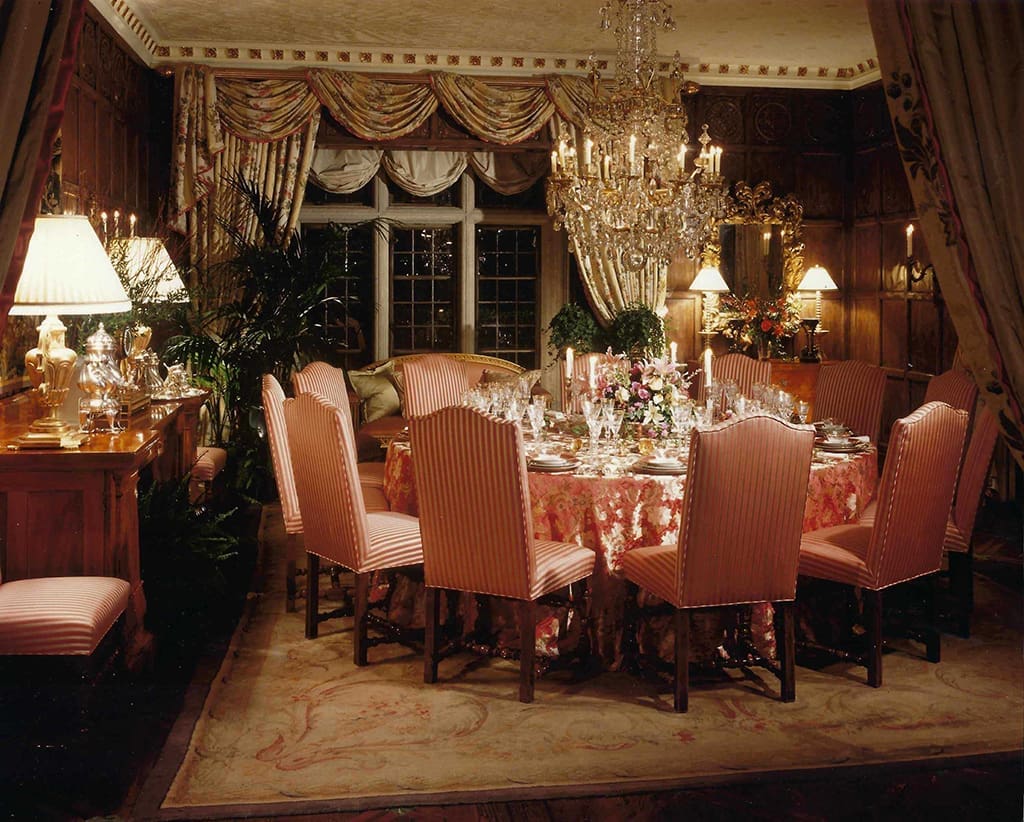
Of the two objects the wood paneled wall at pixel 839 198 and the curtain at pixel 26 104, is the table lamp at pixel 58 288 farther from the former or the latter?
the wood paneled wall at pixel 839 198

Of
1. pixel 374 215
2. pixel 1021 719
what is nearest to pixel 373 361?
pixel 374 215

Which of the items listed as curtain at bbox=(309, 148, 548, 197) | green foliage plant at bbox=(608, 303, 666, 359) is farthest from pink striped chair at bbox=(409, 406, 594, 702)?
curtain at bbox=(309, 148, 548, 197)

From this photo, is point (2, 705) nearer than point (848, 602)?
Yes

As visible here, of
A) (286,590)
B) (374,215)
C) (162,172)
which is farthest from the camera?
(374,215)

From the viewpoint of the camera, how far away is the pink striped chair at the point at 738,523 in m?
3.40

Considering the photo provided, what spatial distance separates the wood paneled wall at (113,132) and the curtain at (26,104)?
12.2ft

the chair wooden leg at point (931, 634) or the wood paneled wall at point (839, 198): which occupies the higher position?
the wood paneled wall at point (839, 198)

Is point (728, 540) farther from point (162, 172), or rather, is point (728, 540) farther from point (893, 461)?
point (162, 172)

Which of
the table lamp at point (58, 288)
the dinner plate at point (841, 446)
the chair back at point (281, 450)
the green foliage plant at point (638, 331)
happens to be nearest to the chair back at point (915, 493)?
the dinner plate at point (841, 446)

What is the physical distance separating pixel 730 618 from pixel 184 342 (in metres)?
4.12

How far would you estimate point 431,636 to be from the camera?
3820 mm

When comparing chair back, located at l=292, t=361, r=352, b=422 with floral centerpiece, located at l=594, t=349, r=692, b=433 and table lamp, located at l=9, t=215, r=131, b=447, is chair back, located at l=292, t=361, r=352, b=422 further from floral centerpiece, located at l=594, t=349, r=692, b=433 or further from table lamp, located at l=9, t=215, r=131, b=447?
floral centerpiece, located at l=594, t=349, r=692, b=433

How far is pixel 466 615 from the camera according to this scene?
4250mm

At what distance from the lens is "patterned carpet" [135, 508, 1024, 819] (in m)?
2.97
